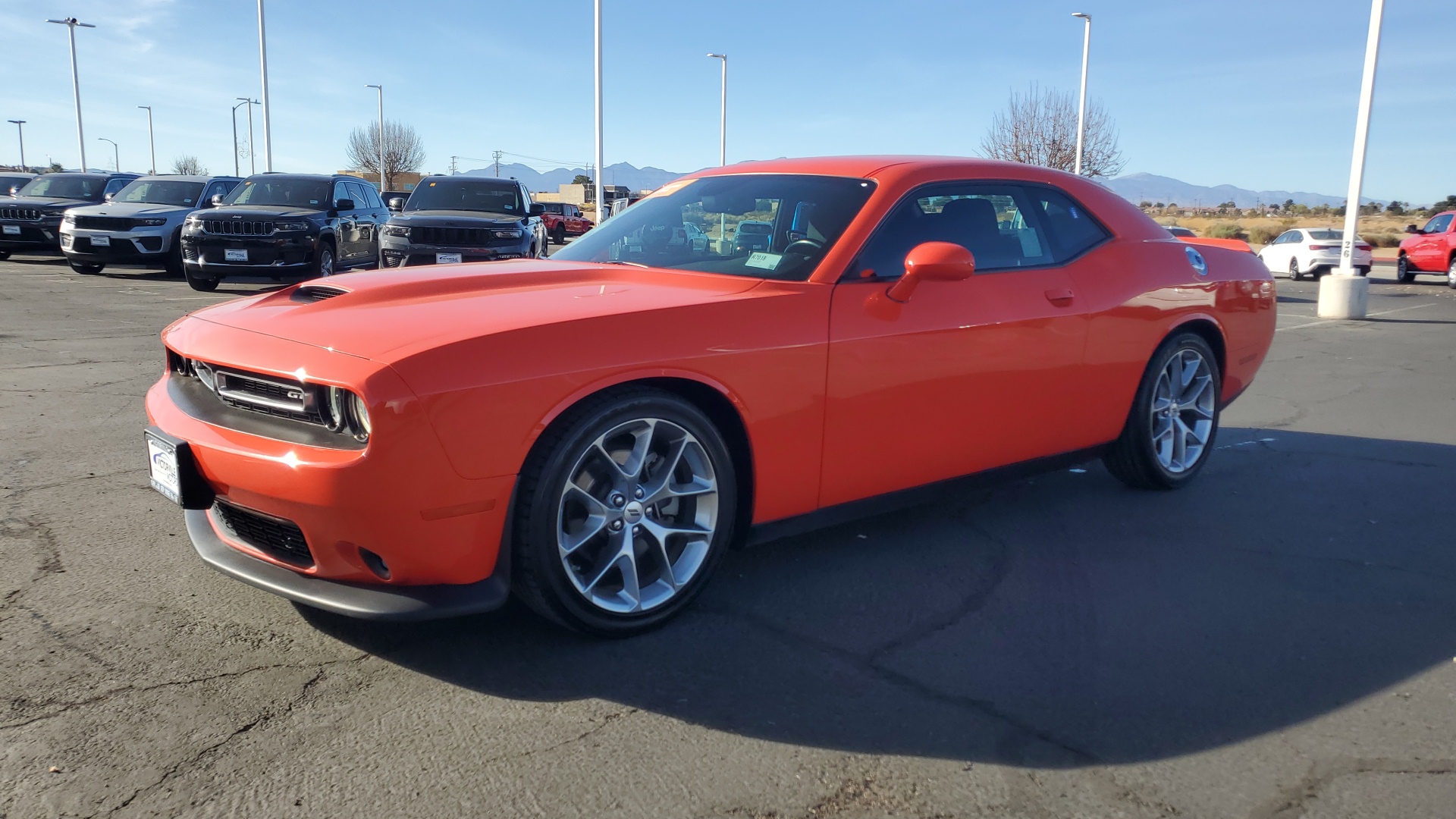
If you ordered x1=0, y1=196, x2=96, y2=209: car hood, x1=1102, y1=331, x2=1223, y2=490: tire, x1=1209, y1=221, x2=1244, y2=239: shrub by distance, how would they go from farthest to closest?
x1=1209, y1=221, x2=1244, y2=239: shrub → x1=0, y1=196, x2=96, y2=209: car hood → x1=1102, y1=331, x2=1223, y2=490: tire

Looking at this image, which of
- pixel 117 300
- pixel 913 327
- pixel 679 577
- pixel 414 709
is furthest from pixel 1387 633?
pixel 117 300

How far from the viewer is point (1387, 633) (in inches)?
134

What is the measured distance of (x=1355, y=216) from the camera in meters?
15.8

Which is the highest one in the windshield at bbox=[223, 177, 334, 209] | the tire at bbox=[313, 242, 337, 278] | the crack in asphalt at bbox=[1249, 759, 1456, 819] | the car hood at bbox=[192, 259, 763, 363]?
the windshield at bbox=[223, 177, 334, 209]

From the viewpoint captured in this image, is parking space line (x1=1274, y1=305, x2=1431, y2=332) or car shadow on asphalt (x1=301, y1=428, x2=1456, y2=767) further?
parking space line (x1=1274, y1=305, x2=1431, y2=332)

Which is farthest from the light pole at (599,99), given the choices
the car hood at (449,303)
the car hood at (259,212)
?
the car hood at (449,303)

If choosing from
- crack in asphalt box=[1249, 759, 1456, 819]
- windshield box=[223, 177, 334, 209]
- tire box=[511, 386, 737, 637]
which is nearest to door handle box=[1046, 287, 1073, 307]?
tire box=[511, 386, 737, 637]

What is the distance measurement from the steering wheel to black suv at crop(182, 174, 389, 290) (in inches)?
461

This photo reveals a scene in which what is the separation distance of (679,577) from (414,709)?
0.91 metres

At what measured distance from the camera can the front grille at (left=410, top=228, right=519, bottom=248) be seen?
13.1 meters

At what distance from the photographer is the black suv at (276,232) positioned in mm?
13883

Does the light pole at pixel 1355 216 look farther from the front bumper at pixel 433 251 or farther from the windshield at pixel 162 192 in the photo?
the windshield at pixel 162 192

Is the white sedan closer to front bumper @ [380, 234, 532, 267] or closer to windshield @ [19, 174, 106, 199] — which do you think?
front bumper @ [380, 234, 532, 267]

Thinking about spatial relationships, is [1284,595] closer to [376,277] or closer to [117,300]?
[376,277]
